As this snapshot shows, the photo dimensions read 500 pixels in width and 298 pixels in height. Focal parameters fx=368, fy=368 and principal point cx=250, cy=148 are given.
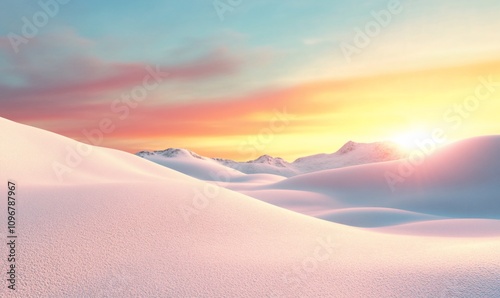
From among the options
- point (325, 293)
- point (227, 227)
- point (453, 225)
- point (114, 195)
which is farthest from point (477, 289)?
point (453, 225)

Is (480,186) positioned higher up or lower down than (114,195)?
higher up

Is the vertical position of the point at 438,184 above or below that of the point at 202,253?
above

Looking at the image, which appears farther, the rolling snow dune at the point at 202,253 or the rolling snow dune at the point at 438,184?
the rolling snow dune at the point at 438,184

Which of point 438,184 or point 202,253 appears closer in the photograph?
point 202,253

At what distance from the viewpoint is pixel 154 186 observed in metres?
13.8

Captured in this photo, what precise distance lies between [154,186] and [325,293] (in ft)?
27.2

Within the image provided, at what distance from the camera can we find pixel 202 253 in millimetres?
8930

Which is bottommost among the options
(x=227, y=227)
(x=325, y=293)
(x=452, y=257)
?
(x=325, y=293)

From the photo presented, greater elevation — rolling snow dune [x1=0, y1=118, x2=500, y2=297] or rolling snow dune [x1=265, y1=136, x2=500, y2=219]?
rolling snow dune [x1=265, y1=136, x2=500, y2=219]

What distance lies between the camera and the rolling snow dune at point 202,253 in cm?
730

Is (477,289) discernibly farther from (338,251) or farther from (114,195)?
(114,195)

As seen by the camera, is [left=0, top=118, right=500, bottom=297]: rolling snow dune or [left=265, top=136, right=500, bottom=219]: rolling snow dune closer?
[left=0, top=118, right=500, bottom=297]: rolling snow dune

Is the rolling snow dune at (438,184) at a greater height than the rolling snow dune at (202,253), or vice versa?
the rolling snow dune at (438,184)

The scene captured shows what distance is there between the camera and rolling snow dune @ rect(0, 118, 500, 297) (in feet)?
24.0
